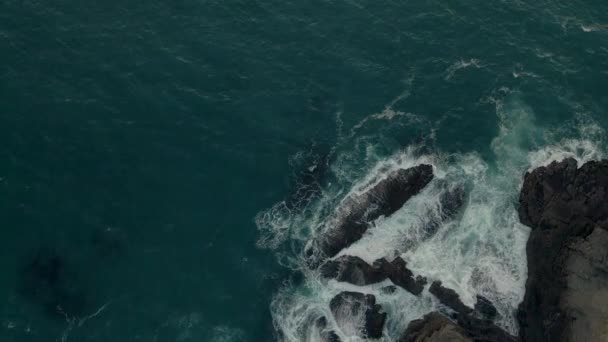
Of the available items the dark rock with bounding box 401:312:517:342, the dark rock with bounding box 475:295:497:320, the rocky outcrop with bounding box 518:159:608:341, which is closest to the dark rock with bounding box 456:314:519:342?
the dark rock with bounding box 401:312:517:342

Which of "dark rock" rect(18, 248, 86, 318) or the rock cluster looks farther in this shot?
"dark rock" rect(18, 248, 86, 318)

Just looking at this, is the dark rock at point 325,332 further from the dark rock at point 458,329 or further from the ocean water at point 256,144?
the dark rock at point 458,329

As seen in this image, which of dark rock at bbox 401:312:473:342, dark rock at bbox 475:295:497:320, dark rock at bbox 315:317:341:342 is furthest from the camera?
dark rock at bbox 475:295:497:320

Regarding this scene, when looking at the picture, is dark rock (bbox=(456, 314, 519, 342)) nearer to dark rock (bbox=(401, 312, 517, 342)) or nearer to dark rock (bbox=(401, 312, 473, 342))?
dark rock (bbox=(401, 312, 517, 342))

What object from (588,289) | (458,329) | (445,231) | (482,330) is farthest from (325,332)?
(588,289)

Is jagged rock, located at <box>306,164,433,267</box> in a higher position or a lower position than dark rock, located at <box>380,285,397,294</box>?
higher

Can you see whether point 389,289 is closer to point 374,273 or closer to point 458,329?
point 374,273
